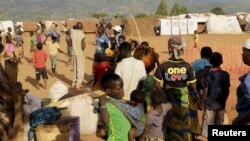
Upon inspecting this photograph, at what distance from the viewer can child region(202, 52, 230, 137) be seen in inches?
239

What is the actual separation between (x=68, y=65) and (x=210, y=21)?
21.3m

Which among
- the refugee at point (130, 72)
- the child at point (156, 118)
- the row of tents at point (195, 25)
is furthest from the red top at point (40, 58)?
the row of tents at point (195, 25)

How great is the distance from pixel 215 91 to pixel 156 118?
1118mm

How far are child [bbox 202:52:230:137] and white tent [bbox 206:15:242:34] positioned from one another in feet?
96.6

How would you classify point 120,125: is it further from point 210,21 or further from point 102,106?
point 210,21

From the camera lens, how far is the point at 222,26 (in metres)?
35.4

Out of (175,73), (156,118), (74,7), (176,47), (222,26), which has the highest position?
(74,7)

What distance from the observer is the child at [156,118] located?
17.9ft

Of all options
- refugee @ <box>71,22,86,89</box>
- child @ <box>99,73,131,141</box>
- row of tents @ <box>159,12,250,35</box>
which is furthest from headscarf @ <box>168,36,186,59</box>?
row of tents @ <box>159,12,250,35</box>

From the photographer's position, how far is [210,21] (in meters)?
35.7

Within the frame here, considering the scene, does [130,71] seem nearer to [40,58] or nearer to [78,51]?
[78,51]

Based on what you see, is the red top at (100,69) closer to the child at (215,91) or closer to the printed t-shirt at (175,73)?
the child at (215,91)

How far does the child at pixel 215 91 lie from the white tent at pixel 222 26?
2945 centimetres

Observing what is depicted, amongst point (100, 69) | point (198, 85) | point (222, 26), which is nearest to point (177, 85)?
point (198, 85)
